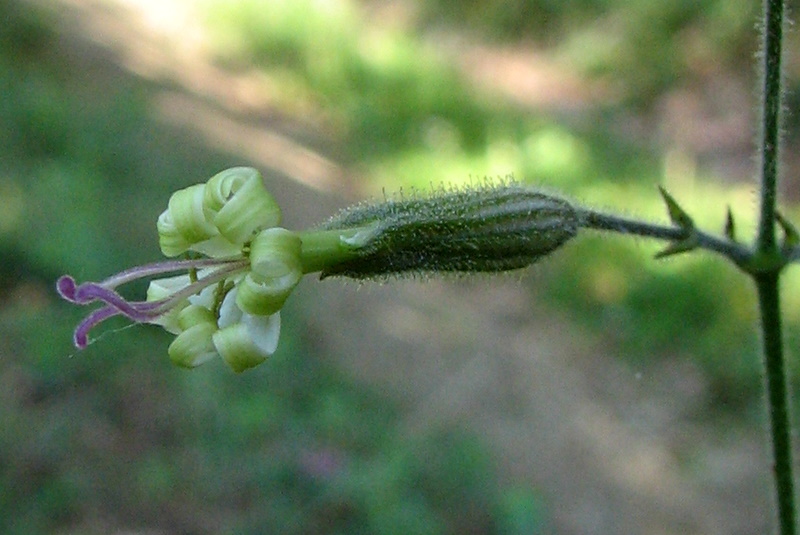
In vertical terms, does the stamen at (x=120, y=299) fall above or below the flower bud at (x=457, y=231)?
below

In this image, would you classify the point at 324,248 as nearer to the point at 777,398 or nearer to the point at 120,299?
the point at 120,299

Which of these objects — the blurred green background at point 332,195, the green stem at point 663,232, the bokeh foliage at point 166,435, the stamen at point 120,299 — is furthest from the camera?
the blurred green background at point 332,195

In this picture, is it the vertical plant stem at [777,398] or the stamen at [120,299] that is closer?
the stamen at [120,299]

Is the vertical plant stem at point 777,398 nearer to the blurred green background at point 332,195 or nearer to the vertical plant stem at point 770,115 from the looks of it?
the vertical plant stem at point 770,115

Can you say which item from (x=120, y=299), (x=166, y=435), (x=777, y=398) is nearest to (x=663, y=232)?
(x=777, y=398)

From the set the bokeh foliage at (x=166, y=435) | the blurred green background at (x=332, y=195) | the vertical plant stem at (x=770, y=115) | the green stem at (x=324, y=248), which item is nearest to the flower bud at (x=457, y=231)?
the green stem at (x=324, y=248)

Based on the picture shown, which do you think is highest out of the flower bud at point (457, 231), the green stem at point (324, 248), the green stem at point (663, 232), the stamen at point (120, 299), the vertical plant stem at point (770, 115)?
the vertical plant stem at point (770, 115)

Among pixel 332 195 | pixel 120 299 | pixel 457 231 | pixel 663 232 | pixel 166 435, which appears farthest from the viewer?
pixel 332 195

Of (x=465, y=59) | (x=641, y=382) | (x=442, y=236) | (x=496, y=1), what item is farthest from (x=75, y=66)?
(x=442, y=236)
